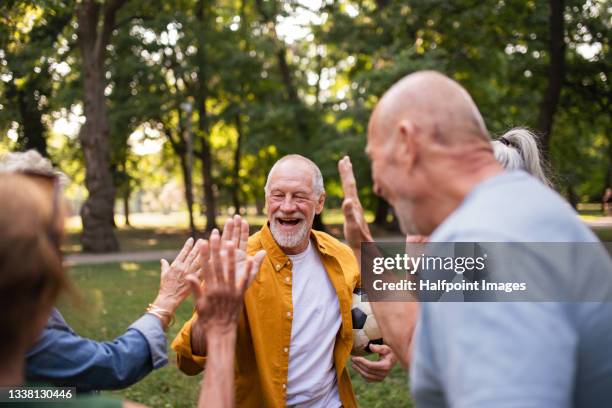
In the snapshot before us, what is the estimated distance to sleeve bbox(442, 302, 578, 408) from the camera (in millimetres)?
1203

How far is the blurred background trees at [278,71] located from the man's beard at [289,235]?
1173 centimetres

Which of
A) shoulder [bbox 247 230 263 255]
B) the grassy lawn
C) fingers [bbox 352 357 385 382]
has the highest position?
shoulder [bbox 247 230 263 255]

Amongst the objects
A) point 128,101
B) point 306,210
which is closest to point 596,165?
point 128,101

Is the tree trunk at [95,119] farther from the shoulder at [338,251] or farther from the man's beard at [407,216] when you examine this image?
the man's beard at [407,216]

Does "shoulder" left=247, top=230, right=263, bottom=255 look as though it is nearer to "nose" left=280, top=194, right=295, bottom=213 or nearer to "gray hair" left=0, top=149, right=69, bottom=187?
"nose" left=280, top=194, right=295, bottom=213

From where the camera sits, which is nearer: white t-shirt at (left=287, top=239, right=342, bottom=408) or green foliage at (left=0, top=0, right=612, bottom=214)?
white t-shirt at (left=287, top=239, right=342, bottom=408)

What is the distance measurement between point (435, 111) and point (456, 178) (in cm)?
18

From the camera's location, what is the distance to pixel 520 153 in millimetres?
3031

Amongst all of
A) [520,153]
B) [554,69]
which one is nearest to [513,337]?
[520,153]

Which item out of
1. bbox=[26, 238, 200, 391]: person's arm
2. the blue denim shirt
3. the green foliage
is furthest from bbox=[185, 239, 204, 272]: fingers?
the green foliage

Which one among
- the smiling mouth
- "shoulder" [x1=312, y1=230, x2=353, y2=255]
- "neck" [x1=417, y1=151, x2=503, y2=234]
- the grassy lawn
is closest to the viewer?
"neck" [x1=417, y1=151, x2=503, y2=234]

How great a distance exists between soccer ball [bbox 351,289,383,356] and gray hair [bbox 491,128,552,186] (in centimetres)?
103

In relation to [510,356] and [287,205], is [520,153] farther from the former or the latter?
[510,356]

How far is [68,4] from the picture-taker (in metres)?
15.1
